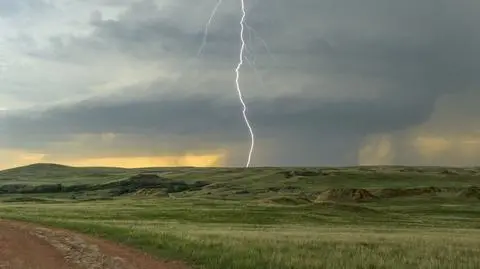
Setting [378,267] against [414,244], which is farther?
[414,244]

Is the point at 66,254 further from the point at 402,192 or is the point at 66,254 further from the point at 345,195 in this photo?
the point at 402,192

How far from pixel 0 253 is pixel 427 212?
253 feet

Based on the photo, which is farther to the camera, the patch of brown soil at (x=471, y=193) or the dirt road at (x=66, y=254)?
the patch of brown soil at (x=471, y=193)

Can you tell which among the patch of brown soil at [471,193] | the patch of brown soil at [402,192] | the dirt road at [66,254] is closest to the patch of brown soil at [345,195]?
the patch of brown soil at [402,192]

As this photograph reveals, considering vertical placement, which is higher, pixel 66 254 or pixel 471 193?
pixel 471 193

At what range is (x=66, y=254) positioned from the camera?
2366 centimetres

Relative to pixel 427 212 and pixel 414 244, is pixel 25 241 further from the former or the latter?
pixel 427 212

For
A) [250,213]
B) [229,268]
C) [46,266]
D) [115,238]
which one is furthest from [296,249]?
[250,213]

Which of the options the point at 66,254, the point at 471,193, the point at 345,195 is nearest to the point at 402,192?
the point at 471,193

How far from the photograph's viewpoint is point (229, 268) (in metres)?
20.5

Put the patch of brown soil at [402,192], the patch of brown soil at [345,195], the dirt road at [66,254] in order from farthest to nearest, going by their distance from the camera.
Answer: the patch of brown soil at [402,192] < the patch of brown soil at [345,195] < the dirt road at [66,254]

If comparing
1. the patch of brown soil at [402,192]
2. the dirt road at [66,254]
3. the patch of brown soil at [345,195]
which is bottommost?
the dirt road at [66,254]

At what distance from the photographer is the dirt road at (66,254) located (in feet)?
68.5

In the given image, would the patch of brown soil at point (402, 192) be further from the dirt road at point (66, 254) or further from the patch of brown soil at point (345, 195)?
the dirt road at point (66, 254)
